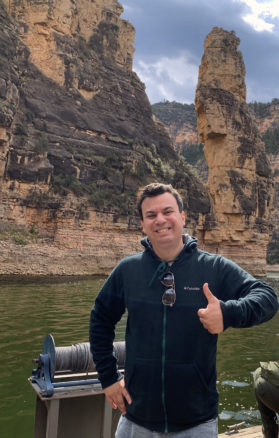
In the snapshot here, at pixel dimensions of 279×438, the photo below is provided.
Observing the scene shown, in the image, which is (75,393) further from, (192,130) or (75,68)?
(192,130)

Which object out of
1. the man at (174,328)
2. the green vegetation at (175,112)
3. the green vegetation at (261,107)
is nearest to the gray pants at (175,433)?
the man at (174,328)

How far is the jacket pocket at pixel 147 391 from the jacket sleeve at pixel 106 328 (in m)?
0.23

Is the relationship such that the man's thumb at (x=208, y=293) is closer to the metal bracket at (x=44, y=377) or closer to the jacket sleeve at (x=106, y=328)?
the jacket sleeve at (x=106, y=328)

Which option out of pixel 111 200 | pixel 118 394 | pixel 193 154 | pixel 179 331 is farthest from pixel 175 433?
pixel 193 154

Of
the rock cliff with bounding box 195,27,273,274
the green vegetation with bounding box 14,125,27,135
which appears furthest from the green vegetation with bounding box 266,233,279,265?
the green vegetation with bounding box 14,125,27,135

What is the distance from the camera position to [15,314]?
34.7ft

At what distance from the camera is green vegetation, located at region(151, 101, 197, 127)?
151 meters

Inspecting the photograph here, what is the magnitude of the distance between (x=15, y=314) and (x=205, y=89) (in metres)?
41.7

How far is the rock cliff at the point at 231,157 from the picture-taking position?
147 feet


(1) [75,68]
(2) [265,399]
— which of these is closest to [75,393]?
(2) [265,399]

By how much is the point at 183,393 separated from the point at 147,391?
0.60ft

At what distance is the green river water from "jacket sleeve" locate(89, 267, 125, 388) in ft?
8.23

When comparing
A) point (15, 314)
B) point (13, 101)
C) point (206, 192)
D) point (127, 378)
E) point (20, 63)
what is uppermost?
point (20, 63)

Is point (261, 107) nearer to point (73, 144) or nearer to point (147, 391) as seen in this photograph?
point (73, 144)
